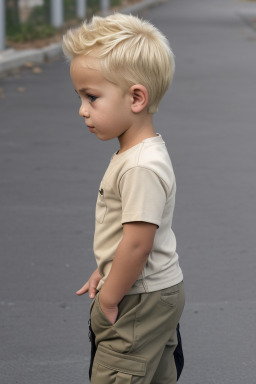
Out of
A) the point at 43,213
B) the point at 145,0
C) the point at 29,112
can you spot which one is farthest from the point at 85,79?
the point at 145,0

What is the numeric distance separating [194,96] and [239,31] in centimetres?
1165

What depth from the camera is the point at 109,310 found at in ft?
8.48

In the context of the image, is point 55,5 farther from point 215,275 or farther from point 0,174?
point 215,275

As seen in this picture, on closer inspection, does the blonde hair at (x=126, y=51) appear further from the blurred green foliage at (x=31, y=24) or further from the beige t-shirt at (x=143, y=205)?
the blurred green foliage at (x=31, y=24)

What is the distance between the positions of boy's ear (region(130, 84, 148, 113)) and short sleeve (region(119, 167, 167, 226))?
7.0 inches

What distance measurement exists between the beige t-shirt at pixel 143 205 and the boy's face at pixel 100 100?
8cm

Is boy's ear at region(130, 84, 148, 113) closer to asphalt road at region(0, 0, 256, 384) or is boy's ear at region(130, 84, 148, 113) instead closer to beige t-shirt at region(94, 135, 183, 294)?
beige t-shirt at region(94, 135, 183, 294)

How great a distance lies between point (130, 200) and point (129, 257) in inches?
6.2

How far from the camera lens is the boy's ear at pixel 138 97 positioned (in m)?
2.49

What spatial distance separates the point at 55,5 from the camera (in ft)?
66.2

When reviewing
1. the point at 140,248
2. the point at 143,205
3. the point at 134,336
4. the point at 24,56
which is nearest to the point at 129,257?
the point at 140,248

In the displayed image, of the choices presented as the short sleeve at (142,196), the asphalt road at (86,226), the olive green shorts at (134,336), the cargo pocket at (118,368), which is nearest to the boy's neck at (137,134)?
the short sleeve at (142,196)

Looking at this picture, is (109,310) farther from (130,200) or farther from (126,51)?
(126,51)

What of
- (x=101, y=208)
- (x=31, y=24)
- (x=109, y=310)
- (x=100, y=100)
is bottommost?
(x=31, y=24)
